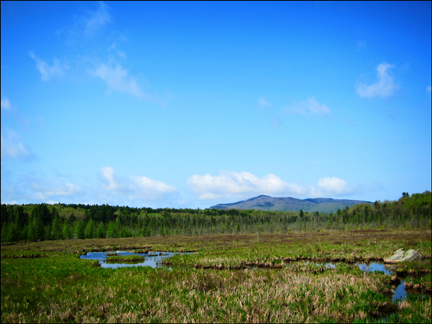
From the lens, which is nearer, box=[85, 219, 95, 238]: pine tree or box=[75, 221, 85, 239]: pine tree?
box=[75, 221, 85, 239]: pine tree

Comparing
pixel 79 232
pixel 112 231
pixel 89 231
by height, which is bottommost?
pixel 112 231

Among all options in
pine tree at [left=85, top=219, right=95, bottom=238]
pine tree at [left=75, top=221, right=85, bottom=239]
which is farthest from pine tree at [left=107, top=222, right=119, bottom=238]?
pine tree at [left=75, top=221, right=85, bottom=239]

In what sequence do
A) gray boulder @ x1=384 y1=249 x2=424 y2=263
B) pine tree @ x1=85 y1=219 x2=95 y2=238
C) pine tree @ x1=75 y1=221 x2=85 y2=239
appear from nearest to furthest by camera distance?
gray boulder @ x1=384 y1=249 x2=424 y2=263, pine tree @ x1=75 y1=221 x2=85 y2=239, pine tree @ x1=85 y1=219 x2=95 y2=238

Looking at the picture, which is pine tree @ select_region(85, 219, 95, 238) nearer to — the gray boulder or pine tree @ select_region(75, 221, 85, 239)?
pine tree @ select_region(75, 221, 85, 239)

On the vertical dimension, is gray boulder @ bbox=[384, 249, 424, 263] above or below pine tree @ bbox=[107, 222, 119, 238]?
above

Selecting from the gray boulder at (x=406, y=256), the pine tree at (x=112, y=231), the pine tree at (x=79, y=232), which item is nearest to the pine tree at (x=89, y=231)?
the pine tree at (x=79, y=232)

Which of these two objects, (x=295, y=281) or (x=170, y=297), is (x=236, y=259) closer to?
(x=295, y=281)

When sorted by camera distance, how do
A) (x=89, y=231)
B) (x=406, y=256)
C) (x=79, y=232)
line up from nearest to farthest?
(x=406, y=256), (x=79, y=232), (x=89, y=231)

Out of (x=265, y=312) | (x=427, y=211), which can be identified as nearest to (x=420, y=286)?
(x=265, y=312)

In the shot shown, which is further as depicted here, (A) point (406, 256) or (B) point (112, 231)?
(B) point (112, 231)

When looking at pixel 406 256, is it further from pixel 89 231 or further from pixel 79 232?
pixel 89 231

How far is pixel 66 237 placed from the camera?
93562 millimetres

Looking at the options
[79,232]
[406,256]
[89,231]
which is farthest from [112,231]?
[406,256]

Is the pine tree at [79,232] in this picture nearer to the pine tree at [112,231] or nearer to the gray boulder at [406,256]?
the pine tree at [112,231]
